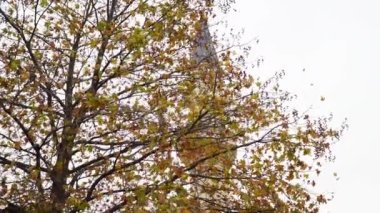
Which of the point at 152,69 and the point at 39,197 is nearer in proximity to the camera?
the point at 39,197

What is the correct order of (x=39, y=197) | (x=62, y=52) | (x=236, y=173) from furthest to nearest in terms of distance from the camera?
(x=62, y=52) → (x=236, y=173) → (x=39, y=197)

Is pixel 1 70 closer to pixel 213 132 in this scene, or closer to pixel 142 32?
pixel 142 32

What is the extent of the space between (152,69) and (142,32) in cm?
133

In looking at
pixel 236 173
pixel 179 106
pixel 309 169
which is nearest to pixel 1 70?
pixel 179 106

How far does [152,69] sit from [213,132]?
4.84ft

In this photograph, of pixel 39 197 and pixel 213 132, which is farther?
pixel 213 132

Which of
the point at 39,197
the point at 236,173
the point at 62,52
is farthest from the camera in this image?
the point at 62,52

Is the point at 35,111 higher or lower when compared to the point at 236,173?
higher

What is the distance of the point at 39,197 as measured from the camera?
980cm

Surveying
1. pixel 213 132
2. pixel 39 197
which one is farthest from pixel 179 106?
pixel 39 197

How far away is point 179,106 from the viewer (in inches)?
Result: 406

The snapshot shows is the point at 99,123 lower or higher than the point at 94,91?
lower

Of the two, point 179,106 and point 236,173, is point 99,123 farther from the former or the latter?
point 236,173

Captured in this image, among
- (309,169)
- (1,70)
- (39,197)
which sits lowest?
(39,197)
